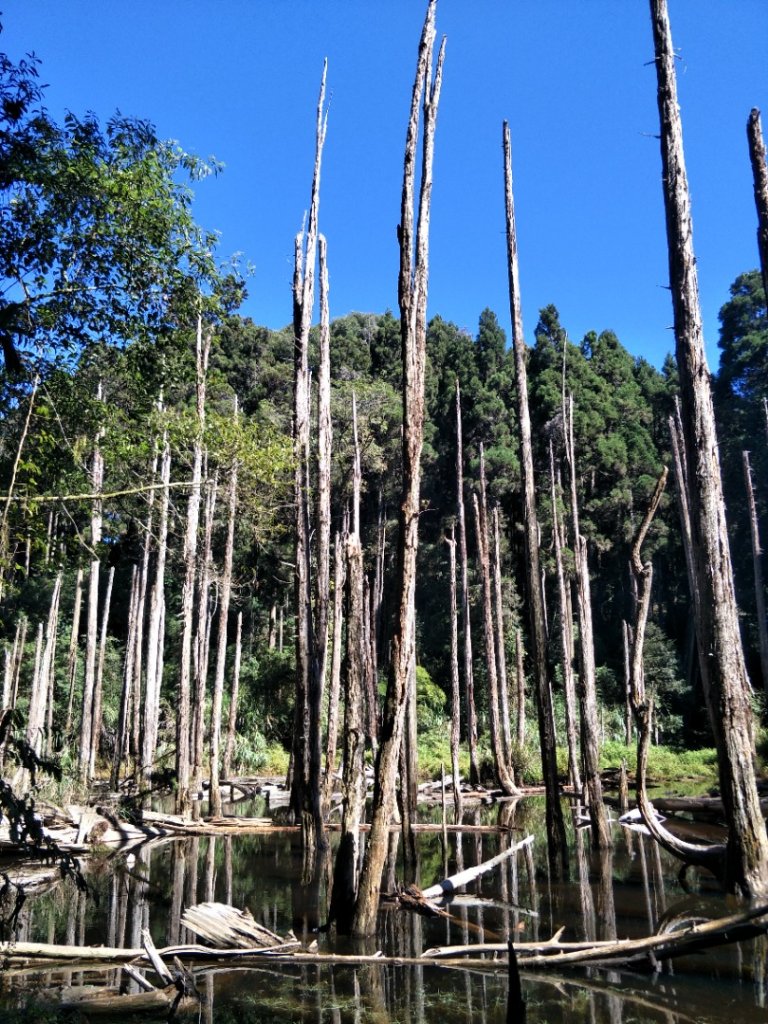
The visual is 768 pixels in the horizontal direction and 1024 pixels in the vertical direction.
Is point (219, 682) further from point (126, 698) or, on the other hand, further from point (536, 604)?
point (536, 604)

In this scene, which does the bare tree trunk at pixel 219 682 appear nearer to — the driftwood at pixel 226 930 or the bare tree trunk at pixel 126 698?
the bare tree trunk at pixel 126 698

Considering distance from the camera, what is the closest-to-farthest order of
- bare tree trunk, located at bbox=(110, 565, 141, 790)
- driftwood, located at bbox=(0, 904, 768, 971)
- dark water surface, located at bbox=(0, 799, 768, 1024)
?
dark water surface, located at bbox=(0, 799, 768, 1024), driftwood, located at bbox=(0, 904, 768, 971), bare tree trunk, located at bbox=(110, 565, 141, 790)

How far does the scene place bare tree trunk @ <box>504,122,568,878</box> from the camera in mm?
10570

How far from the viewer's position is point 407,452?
763 centimetres

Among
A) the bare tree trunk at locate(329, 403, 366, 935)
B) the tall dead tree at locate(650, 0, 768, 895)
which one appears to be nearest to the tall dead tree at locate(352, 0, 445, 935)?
the bare tree trunk at locate(329, 403, 366, 935)

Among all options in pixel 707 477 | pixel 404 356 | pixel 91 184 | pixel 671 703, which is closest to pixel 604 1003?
pixel 707 477

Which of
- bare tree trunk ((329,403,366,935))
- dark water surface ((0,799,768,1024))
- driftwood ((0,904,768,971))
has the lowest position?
dark water surface ((0,799,768,1024))

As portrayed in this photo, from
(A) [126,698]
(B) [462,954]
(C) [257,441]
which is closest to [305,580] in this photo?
(C) [257,441]

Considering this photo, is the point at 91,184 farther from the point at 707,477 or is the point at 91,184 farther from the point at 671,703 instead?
the point at 671,703

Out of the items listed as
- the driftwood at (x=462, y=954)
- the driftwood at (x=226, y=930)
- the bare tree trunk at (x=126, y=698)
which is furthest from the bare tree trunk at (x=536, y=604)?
the bare tree trunk at (x=126, y=698)

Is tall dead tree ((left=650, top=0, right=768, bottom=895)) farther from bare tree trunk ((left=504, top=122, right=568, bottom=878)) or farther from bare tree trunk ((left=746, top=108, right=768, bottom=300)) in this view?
bare tree trunk ((left=504, top=122, right=568, bottom=878))

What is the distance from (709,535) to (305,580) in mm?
6517

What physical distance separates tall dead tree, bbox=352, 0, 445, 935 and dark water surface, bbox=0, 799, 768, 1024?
849 millimetres

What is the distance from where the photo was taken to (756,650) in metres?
31.3
